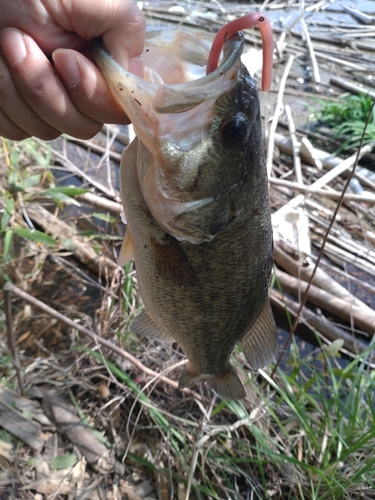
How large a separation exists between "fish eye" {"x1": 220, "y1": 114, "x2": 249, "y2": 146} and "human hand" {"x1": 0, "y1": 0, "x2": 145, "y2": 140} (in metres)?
0.31

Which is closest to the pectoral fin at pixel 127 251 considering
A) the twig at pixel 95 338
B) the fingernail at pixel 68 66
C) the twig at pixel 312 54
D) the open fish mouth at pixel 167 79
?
the open fish mouth at pixel 167 79

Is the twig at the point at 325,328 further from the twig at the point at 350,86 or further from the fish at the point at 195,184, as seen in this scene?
the twig at the point at 350,86

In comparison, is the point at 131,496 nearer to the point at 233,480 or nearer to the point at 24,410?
the point at 233,480

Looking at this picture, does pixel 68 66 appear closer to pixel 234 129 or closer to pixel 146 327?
pixel 234 129

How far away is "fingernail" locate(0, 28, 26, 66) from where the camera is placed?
1107mm

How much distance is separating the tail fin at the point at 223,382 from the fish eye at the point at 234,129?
963 mm

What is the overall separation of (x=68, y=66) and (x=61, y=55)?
0.10 ft

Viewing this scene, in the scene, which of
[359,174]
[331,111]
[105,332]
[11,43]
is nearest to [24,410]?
[105,332]

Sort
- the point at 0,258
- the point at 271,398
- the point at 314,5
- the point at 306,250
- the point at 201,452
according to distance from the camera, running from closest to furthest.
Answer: the point at 201,452, the point at 271,398, the point at 0,258, the point at 306,250, the point at 314,5

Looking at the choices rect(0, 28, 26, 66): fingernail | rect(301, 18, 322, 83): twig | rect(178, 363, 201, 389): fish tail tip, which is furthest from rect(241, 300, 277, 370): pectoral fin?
rect(301, 18, 322, 83): twig

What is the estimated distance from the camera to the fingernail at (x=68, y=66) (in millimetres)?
1129

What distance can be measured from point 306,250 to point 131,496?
2368 mm

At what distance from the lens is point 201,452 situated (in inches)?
97.2

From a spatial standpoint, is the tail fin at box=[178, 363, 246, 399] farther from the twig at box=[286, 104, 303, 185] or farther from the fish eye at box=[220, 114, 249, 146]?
the twig at box=[286, 104, 303, 185]
